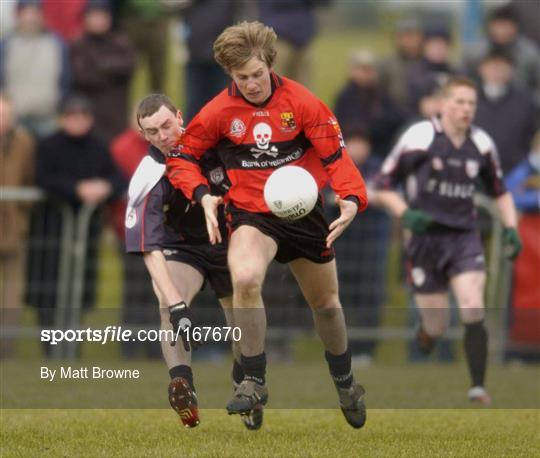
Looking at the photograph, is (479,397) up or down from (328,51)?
down

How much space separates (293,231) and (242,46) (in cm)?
112

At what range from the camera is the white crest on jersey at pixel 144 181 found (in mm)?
8578

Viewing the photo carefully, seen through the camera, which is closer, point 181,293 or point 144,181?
point 144,181

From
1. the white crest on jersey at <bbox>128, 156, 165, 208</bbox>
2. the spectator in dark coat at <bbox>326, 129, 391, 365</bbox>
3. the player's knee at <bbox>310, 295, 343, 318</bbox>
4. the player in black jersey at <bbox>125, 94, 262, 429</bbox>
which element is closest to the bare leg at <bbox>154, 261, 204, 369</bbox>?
the player in black jersey at <bbox>125, 94, 262, 429</bbox>

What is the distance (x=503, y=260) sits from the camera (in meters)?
14.2

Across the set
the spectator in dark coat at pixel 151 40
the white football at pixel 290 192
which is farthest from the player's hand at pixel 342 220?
the spectator in dark coat at pixel 151 40

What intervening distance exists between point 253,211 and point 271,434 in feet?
4.28

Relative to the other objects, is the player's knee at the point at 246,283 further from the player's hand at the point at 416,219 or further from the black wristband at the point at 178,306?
the player's hand at the point at 416,219

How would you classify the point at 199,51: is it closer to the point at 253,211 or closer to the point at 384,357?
the point at 384,357

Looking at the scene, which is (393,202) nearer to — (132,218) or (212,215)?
(132,218)

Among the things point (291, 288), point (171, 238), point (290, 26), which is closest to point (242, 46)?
point (171, 238)

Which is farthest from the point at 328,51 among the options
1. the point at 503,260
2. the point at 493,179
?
the point at 493,179

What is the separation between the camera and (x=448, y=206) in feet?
36.9

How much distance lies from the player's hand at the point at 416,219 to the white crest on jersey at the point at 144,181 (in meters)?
2.96
